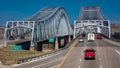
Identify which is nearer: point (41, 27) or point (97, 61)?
point (97, 61)

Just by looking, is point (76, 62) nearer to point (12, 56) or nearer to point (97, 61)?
point (97, 61)

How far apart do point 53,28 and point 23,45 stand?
29.8 metres

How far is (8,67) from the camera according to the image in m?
42.9

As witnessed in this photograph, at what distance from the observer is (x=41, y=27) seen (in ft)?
389

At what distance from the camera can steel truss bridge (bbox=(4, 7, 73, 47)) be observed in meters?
113

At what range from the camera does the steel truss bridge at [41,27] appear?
112750 mm

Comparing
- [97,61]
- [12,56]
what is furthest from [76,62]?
[12,56]

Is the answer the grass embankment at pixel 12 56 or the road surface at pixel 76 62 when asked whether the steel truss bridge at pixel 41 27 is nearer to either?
the grass embankment at pixel 12 56

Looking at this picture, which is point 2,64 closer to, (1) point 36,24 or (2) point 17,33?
(1) point 36,24

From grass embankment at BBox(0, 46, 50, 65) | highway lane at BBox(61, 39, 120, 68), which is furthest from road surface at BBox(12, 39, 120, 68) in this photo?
grass embankment at BBox(0, 46, 50, 65)

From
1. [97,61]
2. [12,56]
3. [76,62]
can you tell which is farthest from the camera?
[12,56]

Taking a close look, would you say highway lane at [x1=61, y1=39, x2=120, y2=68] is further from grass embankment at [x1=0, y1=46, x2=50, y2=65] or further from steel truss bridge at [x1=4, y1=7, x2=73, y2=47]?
steel truss bridge at [x1=4, y1=7, x2=73, y2=47]

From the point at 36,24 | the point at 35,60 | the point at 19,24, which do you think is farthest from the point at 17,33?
the point at 35,60

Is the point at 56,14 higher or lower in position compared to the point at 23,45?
higher
